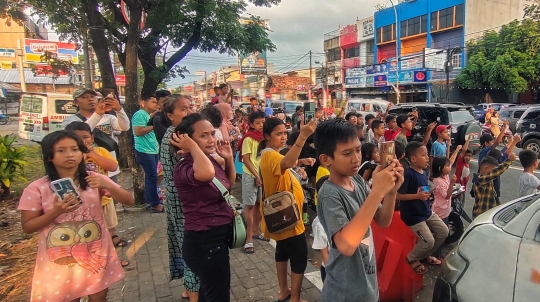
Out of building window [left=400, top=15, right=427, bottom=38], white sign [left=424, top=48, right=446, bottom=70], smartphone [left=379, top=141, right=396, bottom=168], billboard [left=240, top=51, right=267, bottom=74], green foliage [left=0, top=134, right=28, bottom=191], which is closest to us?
smartphone [left=379, top=141, right=396, bottom=168]

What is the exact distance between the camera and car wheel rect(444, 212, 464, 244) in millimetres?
4238

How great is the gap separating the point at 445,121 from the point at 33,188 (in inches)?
433

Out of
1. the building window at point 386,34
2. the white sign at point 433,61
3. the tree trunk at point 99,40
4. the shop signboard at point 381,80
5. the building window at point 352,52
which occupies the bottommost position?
the tree trunk at point 99,40

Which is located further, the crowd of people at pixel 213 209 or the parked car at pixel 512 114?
the parked car at pixel 512 114

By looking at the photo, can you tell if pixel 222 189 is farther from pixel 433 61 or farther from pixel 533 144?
pixel 433 61

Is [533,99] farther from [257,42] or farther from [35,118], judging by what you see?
[35,118]

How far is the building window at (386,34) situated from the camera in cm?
3381

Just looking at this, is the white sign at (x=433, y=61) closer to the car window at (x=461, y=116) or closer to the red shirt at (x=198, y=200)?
the car window at (x=461, y=116)

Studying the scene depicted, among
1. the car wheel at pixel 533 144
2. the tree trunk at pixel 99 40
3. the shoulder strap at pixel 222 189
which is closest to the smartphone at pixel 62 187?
the shoulder strap at pixel 222 189

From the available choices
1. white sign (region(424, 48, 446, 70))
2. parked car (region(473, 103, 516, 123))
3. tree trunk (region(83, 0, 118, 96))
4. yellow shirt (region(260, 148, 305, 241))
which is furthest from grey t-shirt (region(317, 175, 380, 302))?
white sign (region(424, 48, 446, 70))

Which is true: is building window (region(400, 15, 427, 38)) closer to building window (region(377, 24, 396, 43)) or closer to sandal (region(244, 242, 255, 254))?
building window (region(377, 24, 396, 43))

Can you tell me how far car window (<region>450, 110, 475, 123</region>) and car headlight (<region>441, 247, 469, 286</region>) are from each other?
989 cm

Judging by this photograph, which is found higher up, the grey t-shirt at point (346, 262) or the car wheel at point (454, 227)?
the grey t-shirt at point (346, 262)

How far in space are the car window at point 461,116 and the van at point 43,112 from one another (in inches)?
493
